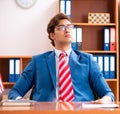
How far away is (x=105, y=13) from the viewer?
3848mm

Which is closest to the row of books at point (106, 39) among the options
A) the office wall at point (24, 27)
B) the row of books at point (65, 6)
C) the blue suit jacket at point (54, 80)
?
the row of books at point (65, 6)

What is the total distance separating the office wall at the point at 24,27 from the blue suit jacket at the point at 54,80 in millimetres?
2001

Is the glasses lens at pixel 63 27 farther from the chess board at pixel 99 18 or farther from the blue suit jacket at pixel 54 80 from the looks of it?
the chess board at pixel 99 18

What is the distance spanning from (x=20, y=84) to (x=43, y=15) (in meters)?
2.24

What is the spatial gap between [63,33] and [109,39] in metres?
1.73

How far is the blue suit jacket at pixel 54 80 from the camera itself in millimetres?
1918

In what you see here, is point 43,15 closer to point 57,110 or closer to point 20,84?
point 20,84

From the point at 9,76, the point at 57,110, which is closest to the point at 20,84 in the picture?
the point at 57,110

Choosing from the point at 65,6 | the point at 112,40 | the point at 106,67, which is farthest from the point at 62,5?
the point at 106,67

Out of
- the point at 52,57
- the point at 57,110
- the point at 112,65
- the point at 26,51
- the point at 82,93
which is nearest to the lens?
the point at 57,110

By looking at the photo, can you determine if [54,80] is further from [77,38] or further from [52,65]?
[77,38]

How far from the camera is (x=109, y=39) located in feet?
12.2

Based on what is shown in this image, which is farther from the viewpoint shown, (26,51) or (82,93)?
(26,51)

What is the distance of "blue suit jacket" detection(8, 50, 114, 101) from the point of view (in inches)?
75.5
